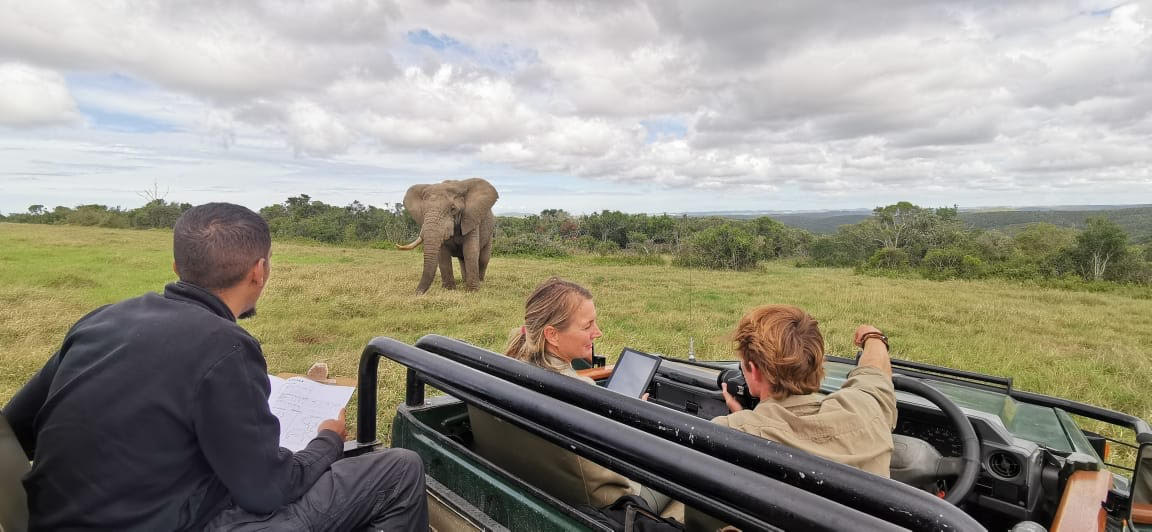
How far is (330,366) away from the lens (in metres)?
5.61

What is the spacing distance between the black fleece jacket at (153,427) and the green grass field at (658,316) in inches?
110

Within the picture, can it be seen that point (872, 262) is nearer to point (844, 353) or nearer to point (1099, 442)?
point (844, 353)

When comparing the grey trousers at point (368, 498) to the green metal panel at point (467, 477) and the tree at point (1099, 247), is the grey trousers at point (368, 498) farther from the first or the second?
the tree at point (1099, 247)

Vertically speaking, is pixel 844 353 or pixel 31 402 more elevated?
pixel 31 402

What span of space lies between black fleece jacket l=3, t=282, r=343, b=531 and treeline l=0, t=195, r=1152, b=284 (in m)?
14.7

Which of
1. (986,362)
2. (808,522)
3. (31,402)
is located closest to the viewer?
(808,522)

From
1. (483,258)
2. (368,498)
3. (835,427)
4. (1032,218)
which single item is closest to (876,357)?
(835,427)

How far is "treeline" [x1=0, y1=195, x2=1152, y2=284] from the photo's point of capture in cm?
1723

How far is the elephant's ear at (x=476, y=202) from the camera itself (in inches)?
460

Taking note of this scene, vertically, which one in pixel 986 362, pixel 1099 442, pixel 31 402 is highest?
pixel 31 402

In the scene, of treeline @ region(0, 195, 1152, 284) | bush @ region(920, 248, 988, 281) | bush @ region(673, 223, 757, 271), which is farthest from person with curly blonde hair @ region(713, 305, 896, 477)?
bush @ region(920, 248, 988, 281)

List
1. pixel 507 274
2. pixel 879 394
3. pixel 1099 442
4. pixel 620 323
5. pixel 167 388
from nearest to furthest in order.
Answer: pixel 167 388 < pixel 879 394 < pixel 1099 442 < pixel 620 323 < pixel 507 274

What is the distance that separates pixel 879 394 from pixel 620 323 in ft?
20.7

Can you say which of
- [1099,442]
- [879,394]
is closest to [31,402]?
[879,394]
